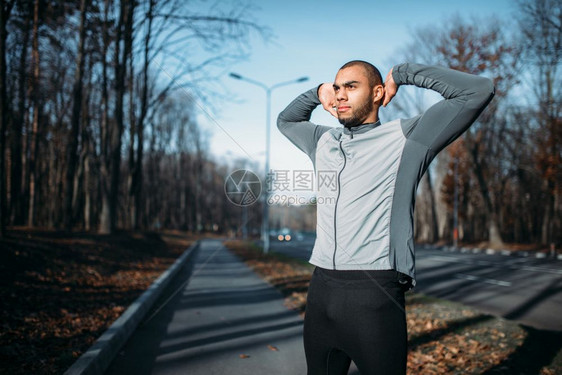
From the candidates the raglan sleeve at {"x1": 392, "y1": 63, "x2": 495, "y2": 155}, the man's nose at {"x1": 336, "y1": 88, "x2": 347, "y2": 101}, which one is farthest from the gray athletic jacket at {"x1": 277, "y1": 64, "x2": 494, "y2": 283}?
the man's nose at {"x1": 336, "y1": 88, "x2": 347, "y2": 101}

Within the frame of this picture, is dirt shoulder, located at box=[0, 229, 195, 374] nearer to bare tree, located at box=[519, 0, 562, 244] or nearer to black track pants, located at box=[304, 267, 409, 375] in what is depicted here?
black track pants, located at box=[304, 267, 409, 375]

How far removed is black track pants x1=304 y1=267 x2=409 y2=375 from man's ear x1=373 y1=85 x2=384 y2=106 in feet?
2.43

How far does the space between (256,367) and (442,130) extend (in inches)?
140

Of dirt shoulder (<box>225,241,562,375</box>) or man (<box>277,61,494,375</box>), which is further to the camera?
dirt shoulder (<box>225,241,562,375</box>)

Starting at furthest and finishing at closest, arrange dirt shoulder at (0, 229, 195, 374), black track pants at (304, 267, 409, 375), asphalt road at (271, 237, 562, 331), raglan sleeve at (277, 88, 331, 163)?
1. asphalt road at (271, 237, 562, 331)
2. dirt shoulder at (0, 229, 195, 374)
3. raglan sleeve at (277, 88, 331, 163)
4. black track pants at (304, 267, 409, 375)

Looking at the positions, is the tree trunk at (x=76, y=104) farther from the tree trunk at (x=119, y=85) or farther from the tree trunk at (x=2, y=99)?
the tree trunk at (x=2, y=99)

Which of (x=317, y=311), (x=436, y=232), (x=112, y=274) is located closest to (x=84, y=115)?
(x=112, y=274)

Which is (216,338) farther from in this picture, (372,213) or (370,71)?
(370,71)

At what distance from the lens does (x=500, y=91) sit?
2456 cm

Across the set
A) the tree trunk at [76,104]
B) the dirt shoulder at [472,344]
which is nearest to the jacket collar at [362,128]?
the dirt shoulder at [472,344]

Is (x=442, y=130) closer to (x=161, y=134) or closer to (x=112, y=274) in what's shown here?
(x=112, y=274)

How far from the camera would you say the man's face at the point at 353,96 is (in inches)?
76.4

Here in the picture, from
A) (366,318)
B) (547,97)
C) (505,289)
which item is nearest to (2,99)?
(366,318)

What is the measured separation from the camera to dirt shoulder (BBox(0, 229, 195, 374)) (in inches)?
176
